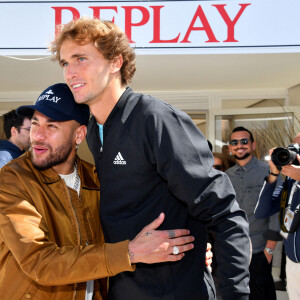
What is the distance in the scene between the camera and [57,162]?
179 cm

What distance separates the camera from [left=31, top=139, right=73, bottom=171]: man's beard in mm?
1696

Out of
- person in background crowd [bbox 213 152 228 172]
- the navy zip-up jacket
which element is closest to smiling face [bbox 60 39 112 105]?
the navy zip-up jacket

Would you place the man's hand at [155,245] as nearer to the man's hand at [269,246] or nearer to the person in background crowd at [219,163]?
the man's hand at [269,246]

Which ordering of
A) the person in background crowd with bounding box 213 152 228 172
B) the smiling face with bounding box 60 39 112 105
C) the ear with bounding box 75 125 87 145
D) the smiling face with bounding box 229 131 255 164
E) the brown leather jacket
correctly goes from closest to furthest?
the brown leather jacket
the smiling face with bounding box 60 39 112 105
the ear with bounding box 75 125 87 145
the smiling face with bounding box 229 131 255 164
the person in background crowd with bounding box 213 152 228 172

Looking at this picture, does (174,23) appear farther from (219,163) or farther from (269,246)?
(269,246)

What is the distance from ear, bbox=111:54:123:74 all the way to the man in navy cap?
0.31 meters

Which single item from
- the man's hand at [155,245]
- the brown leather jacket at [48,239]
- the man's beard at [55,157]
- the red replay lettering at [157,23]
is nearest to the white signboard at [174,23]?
the red replay lettering at [157,23]

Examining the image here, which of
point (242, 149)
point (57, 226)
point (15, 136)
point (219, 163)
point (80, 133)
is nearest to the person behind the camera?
point (57, 226)

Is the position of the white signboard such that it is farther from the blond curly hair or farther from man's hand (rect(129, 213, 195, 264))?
man's hand (rect(129, 213, 195, 264))

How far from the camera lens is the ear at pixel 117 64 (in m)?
1.72

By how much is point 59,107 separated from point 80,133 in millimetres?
203

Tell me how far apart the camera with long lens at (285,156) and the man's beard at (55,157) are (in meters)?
1.91

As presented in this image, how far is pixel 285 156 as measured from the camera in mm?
3141

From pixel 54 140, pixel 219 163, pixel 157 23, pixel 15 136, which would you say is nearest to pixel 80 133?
pixel 54 140
